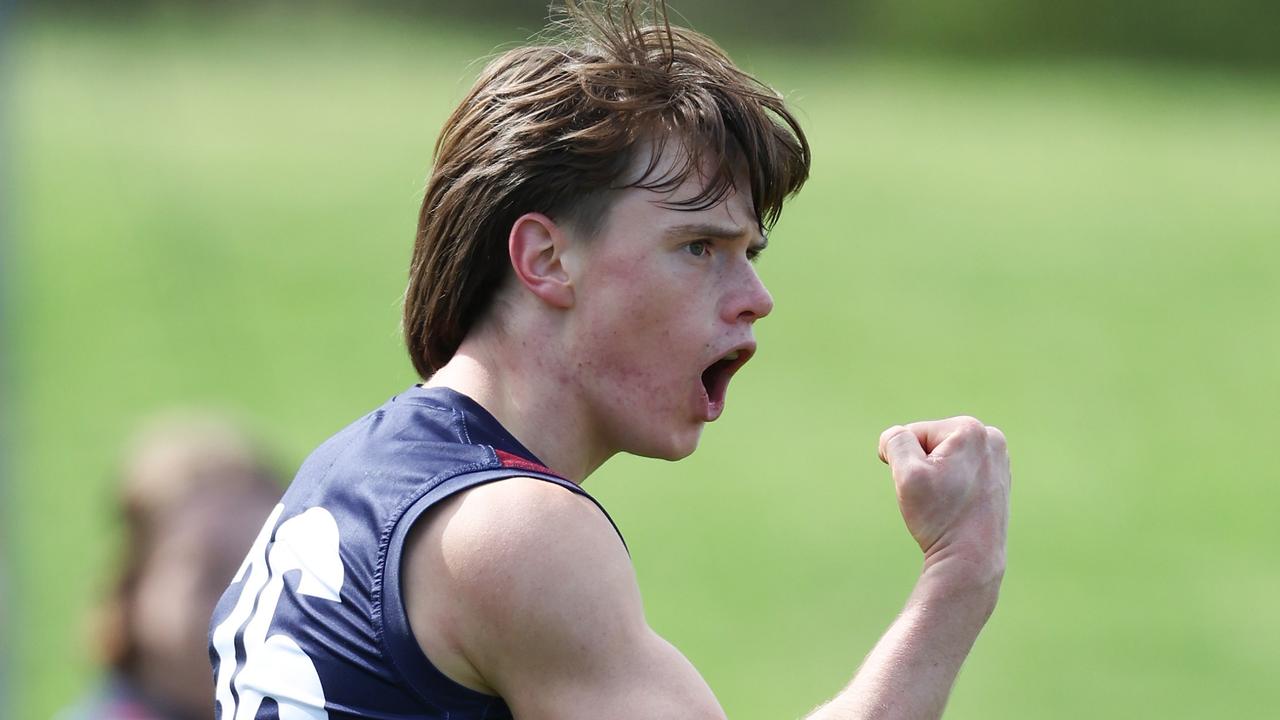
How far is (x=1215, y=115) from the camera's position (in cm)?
3075

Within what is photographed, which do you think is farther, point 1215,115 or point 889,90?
point 889,90

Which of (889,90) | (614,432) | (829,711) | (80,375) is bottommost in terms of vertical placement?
(80,375)

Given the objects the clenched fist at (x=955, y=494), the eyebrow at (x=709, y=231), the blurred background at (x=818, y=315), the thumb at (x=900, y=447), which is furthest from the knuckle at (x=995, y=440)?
the blurred background at (x=818, y=315)

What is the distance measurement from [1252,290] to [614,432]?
79.8 feet

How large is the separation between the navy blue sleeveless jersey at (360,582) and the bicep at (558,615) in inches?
3.0

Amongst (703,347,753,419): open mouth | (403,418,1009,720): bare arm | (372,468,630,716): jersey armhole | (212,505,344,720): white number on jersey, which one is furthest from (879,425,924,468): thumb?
(212,505,344,720): white number on jersey

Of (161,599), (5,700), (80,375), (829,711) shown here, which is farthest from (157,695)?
(80,375)

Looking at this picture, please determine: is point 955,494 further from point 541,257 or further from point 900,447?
point 541,257

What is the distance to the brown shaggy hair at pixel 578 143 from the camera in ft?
8.41

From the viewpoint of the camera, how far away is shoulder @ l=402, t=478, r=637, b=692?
2.20m

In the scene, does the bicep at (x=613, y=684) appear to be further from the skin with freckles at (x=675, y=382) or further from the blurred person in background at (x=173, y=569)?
the blurred person in background at (x=173, y=569)

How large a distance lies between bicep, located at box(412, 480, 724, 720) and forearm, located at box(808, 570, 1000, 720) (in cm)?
25

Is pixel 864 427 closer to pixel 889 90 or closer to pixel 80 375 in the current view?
pixel 80 375

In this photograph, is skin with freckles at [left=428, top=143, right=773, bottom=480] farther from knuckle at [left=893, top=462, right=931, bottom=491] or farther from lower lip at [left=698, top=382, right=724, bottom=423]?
knuckle at [left=893, top=462, right=931, bottom=491]
